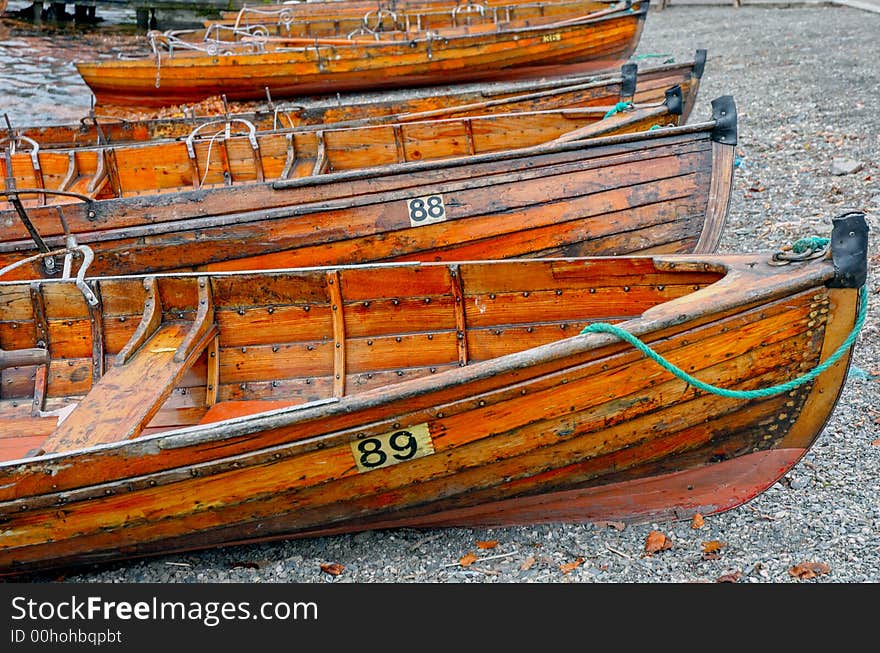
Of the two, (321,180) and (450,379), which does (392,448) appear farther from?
(321,180)

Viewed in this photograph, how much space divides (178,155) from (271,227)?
2.45m

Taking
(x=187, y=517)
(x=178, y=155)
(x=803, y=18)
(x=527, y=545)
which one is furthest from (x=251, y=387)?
(x=803, y=18)

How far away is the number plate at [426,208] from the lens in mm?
6766

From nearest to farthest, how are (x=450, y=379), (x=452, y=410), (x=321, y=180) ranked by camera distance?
1. (x=450, y=379)
2. (x=452, y=410)
3. (x=321, y=180)

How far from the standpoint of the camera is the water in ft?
56.3

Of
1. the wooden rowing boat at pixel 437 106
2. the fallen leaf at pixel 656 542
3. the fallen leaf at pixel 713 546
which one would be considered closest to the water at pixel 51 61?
the wooden rowing boat at pixel 437 106

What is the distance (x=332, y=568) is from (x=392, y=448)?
843 millimetres

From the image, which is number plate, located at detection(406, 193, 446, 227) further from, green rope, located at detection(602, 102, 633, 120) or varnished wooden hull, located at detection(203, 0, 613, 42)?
varnished wooden hull, located at detection(203, 0, 613, 42)

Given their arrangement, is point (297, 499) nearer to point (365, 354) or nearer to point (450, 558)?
point (450, 558)

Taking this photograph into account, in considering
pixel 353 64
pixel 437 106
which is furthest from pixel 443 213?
pixel 353 64

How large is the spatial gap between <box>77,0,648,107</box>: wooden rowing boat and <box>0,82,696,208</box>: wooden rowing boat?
744 cm

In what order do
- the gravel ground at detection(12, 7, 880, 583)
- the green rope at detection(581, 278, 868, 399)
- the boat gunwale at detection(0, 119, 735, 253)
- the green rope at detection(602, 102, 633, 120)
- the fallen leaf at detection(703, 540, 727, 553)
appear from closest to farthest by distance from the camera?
the green rope at detection(581, 278, 868, 399) → the gravel ground at detection(12, 7, 880, 583) → the fallen leaf at detection(703, 540, 727, 553) → the boat gunwale at detection(0, 119, 735, 253) → the green rope at detection(602, 102, 633, 120)

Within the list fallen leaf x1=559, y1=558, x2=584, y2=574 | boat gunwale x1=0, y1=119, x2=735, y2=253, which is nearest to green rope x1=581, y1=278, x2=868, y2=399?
fallen leaf x1=559, y1=558, x2=584, y2=574

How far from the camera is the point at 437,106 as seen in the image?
32.6 ft
